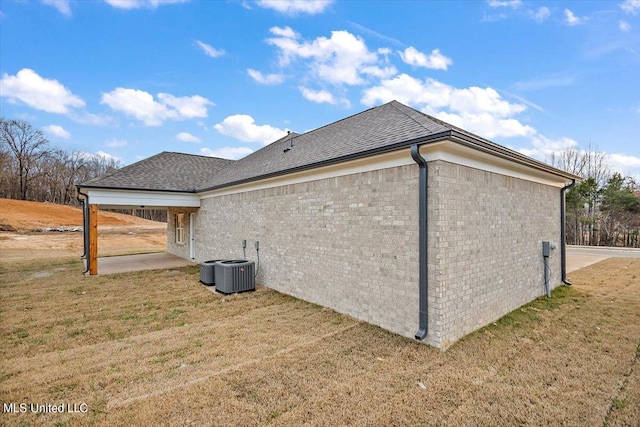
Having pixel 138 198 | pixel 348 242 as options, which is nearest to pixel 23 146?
pixel 138 198

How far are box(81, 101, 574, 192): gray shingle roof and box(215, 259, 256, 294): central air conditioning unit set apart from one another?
99.8 inches

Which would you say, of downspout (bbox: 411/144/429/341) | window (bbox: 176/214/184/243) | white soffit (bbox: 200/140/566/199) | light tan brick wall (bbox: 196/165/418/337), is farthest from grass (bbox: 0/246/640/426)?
window (bbox: 176/214/184/243)

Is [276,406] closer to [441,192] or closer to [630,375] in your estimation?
[441,192]

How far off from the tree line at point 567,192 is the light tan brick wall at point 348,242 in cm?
2234

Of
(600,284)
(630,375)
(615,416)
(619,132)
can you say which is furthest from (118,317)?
(619,132)

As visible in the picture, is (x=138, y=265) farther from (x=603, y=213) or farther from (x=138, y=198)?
(x=603, y=213)

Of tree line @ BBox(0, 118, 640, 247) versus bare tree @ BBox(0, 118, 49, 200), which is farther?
bare tree @ BBox(0, 118, 49, 200)

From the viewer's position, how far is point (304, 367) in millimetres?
3951

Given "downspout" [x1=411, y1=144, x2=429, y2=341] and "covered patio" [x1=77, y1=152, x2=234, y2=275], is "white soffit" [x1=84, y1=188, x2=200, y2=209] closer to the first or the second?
"covered patio" [x1=77, y1=152, x2=234, y2=275]

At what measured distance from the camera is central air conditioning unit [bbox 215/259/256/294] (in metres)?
7.84

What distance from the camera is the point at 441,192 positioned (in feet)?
14.9

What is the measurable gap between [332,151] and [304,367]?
14.8ft

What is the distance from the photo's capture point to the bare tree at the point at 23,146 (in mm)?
40562

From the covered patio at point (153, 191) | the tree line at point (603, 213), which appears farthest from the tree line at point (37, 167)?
the tree line at point (603, 213)
